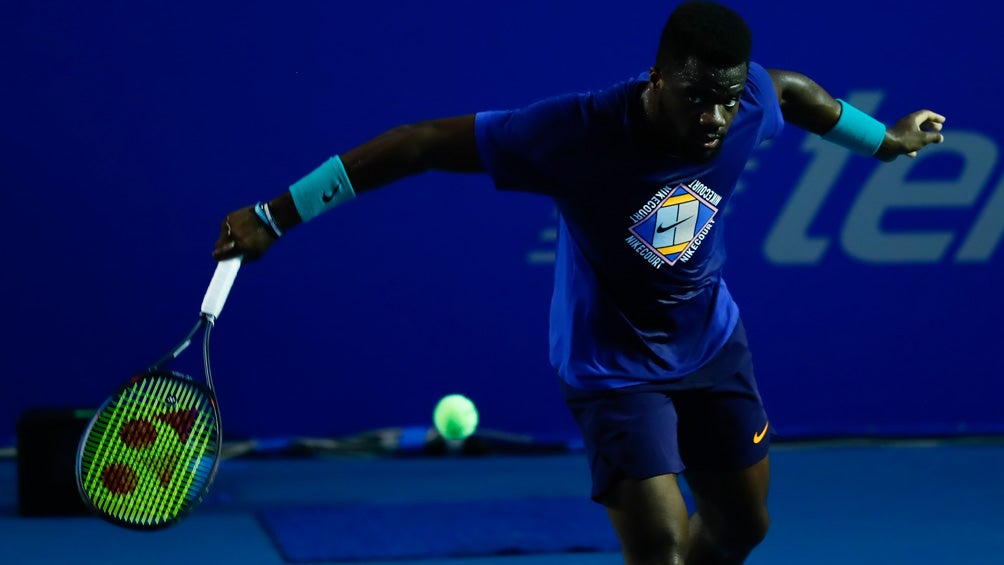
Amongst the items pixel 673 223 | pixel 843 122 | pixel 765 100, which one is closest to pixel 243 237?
pixel 673 223

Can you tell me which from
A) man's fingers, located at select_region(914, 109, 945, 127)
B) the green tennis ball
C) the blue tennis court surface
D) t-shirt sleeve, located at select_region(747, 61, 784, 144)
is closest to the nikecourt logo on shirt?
t-shirt sleeve, located at select_region(747, 61, 784, 144)

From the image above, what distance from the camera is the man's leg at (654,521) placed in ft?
10.1

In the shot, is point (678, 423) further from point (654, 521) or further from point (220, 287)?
point (220, 287)

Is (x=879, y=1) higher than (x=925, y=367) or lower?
higher

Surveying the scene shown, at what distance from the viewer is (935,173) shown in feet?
20.1

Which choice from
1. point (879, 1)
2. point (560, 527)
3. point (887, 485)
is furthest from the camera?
point (879, 1)

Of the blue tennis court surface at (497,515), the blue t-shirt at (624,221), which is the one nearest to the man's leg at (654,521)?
the blue t-shirt at (624,221)

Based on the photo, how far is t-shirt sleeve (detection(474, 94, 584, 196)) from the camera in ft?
10.1

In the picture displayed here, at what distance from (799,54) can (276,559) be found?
2.96 m

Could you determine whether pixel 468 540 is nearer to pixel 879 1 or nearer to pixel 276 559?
pixel 276 559

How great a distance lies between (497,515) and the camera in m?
5.12

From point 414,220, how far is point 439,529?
4.93 ft

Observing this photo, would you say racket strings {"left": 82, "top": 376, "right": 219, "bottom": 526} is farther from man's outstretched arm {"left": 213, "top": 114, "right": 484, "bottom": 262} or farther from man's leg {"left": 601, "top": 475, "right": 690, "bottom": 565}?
man's leg {"left": 601, "top": 475, "right": 690, "bottom": 565}

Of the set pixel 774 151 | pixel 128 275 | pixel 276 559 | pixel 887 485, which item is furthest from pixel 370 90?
pixel 887 485
